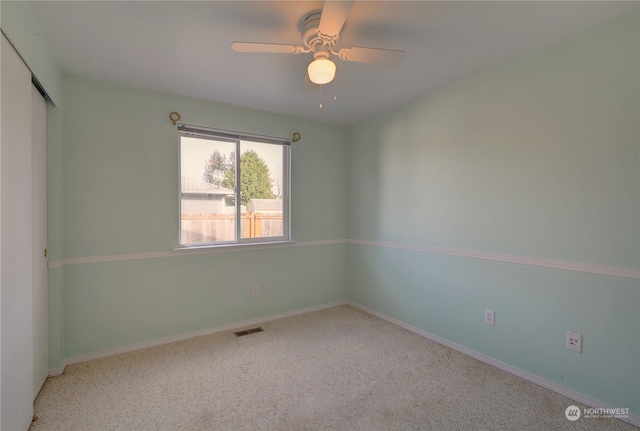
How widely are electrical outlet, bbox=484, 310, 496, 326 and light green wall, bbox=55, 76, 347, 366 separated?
200 cm

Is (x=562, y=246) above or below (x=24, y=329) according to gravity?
above

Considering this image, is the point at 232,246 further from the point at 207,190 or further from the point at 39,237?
the point at 39,237

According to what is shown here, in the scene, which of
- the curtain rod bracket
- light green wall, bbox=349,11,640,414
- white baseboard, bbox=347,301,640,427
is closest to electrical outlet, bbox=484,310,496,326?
light green wall, bbox=349,11,640,414

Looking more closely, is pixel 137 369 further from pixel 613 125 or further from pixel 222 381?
pixel 613 125

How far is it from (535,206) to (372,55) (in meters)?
1.56

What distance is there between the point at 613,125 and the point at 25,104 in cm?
330

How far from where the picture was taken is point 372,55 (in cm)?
172

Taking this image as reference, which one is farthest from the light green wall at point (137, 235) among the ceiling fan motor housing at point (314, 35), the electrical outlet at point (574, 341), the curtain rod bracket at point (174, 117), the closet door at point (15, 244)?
the electrical outlet at point (574, 341)

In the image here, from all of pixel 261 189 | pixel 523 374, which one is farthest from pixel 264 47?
pixel 523 374

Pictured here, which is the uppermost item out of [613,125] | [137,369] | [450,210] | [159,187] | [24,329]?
[613,125]

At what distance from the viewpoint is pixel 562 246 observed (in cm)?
203

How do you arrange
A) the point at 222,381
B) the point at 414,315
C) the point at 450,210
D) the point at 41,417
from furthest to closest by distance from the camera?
the point at 414,315 → the point at 450,210 → the point at 222,381 → the point at 41,417

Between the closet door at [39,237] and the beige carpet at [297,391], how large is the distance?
20 cm

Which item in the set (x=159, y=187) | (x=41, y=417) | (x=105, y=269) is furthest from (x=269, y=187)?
(x=41, y=417)
